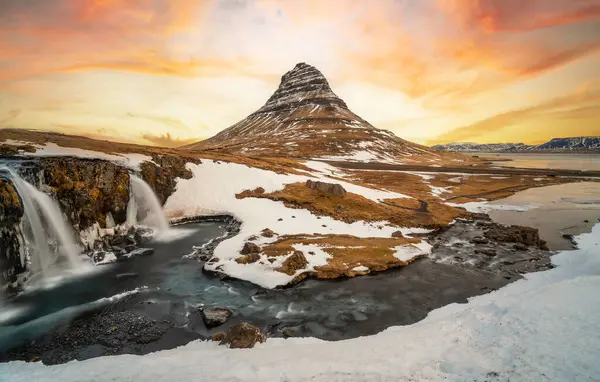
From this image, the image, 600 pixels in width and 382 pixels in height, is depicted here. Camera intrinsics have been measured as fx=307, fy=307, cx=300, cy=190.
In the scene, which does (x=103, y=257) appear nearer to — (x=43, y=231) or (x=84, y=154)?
(x=43, y=231)

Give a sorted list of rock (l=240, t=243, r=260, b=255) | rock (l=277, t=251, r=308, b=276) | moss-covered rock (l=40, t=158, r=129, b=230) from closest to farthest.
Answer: rock (l=277, t=251, r=308, b=276) < rock (l=240, t=243, r=260, b=255) < moss-covered rock (l=40, t=158, r=129, b=230)

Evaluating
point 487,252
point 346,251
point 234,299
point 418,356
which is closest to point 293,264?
point 234,299

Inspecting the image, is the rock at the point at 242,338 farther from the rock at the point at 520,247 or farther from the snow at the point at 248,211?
the rock at the point at 520,247

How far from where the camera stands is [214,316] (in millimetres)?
20781

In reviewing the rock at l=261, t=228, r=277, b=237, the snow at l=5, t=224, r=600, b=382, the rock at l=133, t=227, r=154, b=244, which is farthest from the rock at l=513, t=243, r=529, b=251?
the rock at l=133, t=227, r=154, b=244

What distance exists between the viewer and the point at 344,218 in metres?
47.5

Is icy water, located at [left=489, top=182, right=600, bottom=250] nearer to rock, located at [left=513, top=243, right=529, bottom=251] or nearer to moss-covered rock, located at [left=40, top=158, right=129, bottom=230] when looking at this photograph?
rock, located at [left=513, top=243, right=529, bottom=251]

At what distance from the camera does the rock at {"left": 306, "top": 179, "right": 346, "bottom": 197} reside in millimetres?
56312

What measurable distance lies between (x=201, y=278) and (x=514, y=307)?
79.4ft

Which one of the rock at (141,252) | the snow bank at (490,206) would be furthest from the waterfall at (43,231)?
the snow bank at (490,206)

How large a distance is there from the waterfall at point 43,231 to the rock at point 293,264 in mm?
19850

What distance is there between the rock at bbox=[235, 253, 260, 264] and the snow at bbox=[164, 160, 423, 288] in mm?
414

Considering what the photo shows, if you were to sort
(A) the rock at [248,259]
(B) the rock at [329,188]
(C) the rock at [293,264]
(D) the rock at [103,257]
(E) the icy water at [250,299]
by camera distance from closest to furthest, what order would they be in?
1. (E) the icy water at [250,299]
2. (C) the rock at [293,264]
3. (A) the rock at [248,259]
4. (D) the rock at [103,257]
5. (B) the rock at [329,188]

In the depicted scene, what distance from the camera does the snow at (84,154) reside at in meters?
39.6
